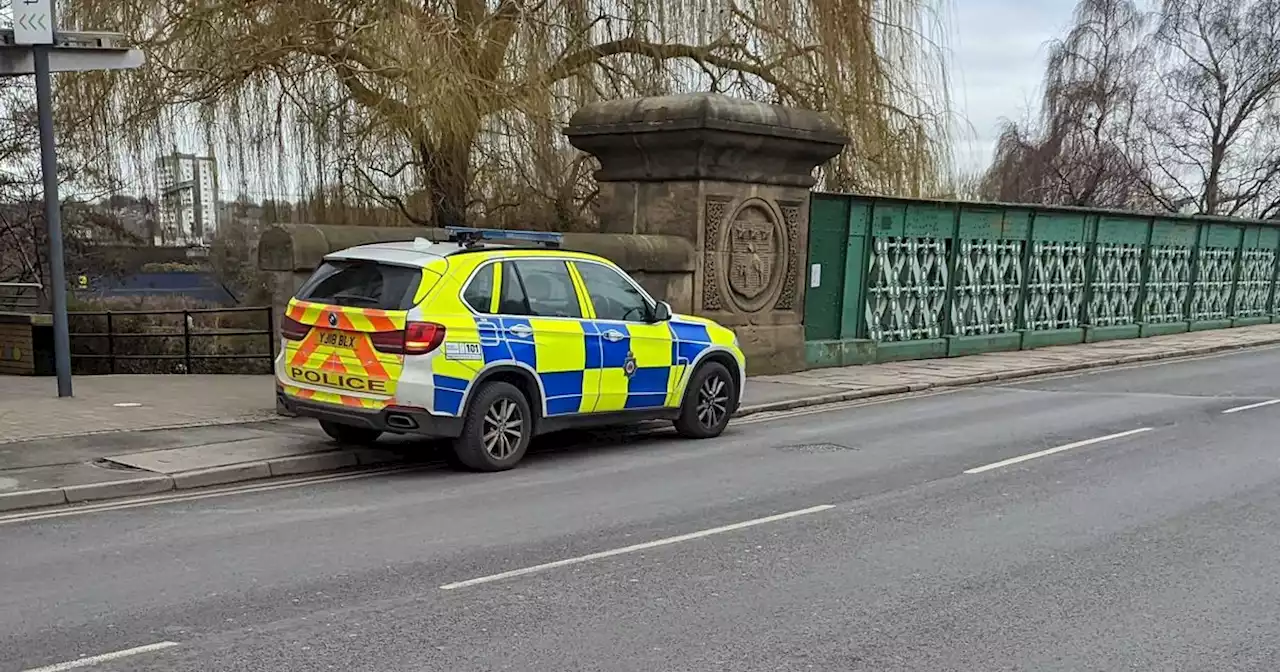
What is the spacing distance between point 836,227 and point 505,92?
17.4 feet

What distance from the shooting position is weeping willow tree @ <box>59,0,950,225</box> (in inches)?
530

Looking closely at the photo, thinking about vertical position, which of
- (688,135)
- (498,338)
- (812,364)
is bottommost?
(812,364)

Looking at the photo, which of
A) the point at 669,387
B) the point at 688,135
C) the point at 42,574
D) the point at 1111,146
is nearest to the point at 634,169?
the point at 688,135

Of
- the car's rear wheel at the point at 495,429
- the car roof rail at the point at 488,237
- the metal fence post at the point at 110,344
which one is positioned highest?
the car roof rail at the point at 488,237

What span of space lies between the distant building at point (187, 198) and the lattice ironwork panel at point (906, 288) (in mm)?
9521

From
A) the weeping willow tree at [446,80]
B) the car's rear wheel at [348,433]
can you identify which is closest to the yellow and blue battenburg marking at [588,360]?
the car's rear wheel at [348,433]

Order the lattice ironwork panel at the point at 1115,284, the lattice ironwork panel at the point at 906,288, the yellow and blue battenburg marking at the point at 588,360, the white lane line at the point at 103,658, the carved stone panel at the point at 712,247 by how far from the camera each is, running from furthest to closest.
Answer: the lattice ironwork panel at the point at 1115,284 < the lattice ironwork panel at the point at 906,288 < the carved stone panel at the point at 712,247 < the yellow and blue battenburg marking at the point at 588,360 < the white lane line at the point at 103,658

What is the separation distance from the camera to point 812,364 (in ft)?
53.3

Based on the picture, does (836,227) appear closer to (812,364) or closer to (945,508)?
(812,364)

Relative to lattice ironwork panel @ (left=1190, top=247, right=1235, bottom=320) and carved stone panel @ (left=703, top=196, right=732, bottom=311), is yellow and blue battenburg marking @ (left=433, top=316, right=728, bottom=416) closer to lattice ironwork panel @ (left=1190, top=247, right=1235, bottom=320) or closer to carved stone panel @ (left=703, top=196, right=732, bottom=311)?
carved stone panel @ (left=703, top=196, right=732, bottom=311)

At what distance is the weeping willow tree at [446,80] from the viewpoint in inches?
530

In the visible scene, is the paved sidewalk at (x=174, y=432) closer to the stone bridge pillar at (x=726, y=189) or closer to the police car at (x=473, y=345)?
the police car at (x=473, y=345)

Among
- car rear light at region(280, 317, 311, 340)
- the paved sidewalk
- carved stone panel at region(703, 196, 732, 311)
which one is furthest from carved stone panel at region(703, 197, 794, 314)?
car rear light at region(280, 317, 311, 340)

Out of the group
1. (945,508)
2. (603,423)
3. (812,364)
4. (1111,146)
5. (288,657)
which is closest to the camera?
(288,657)
